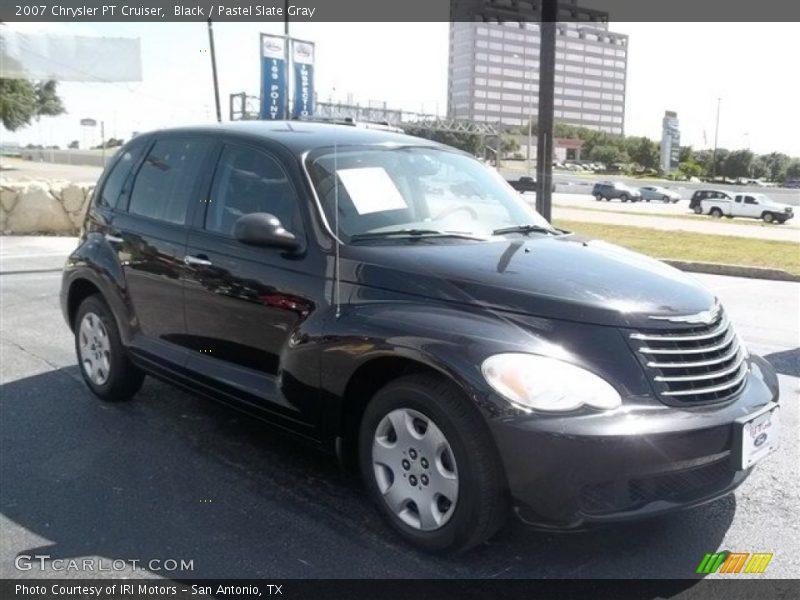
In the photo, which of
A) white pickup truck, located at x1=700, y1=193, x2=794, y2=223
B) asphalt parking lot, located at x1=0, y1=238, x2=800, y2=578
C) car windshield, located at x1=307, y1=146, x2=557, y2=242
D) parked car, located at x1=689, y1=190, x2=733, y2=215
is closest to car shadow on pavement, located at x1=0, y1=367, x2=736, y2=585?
asphalt parking lot, located at x1=0, y1=238, x2=800, y2=578

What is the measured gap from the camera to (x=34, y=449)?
445 centimetres

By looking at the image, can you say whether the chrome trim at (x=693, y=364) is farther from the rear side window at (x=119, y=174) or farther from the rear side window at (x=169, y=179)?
the rear side window at (x=119, y=174)

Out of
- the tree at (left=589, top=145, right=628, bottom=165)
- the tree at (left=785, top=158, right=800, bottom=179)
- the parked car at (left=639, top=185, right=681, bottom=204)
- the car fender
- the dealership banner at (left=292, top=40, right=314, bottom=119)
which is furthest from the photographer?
the tree at (left=589, top=145, right=628, bottom=165)

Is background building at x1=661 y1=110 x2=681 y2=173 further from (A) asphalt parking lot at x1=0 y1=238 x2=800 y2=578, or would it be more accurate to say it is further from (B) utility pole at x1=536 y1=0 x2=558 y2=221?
(A) asphalt parking lot at x1=0 y1=238 x2=800 y2=578

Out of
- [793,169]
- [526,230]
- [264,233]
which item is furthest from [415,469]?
[793,169]

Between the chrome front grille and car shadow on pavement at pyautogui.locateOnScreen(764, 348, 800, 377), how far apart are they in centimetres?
337

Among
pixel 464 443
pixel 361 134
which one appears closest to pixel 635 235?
pixel 361 134

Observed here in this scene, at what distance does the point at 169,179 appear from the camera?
4.72 metres

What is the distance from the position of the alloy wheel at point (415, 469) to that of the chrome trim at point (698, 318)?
969 mm

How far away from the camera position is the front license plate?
3035mm

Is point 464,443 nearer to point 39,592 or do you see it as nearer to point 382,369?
point 382,369

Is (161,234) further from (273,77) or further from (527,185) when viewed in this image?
(527,185)

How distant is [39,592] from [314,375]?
4.46 feet

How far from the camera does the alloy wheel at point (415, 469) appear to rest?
311 centimetres
